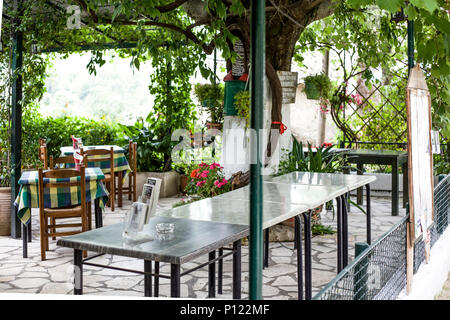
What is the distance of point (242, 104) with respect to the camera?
580cm

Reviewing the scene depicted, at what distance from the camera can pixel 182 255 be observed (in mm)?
2371

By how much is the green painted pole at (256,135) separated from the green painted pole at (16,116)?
193 inches

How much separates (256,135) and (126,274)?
11.3 feet

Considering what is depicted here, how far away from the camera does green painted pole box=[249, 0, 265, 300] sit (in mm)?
1518

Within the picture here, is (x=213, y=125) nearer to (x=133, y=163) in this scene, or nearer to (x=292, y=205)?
(x=133, y=163)

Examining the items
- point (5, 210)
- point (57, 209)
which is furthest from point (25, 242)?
point (5, 210)

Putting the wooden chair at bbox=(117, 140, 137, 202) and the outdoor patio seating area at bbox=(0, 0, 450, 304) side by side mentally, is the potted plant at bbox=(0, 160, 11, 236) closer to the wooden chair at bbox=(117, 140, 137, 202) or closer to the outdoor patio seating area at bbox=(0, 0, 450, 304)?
the outdoor patio seating area at bbox=(0, 0, 450, 304)

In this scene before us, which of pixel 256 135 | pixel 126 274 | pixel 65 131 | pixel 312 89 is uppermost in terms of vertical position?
pixel 312 89

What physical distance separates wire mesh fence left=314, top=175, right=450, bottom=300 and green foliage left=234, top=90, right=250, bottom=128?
7.23 feet

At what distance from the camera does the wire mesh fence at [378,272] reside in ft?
7.46

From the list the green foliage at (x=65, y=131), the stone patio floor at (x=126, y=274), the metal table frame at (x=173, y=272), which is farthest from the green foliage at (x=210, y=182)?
the green foliage at (x=65, y=131)

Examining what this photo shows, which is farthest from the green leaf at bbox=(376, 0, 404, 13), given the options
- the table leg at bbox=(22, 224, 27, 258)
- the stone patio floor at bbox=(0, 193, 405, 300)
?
the table leg at bbox=(22, 224, 27, 258)

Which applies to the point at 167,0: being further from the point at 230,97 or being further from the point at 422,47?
the point at 422,47
